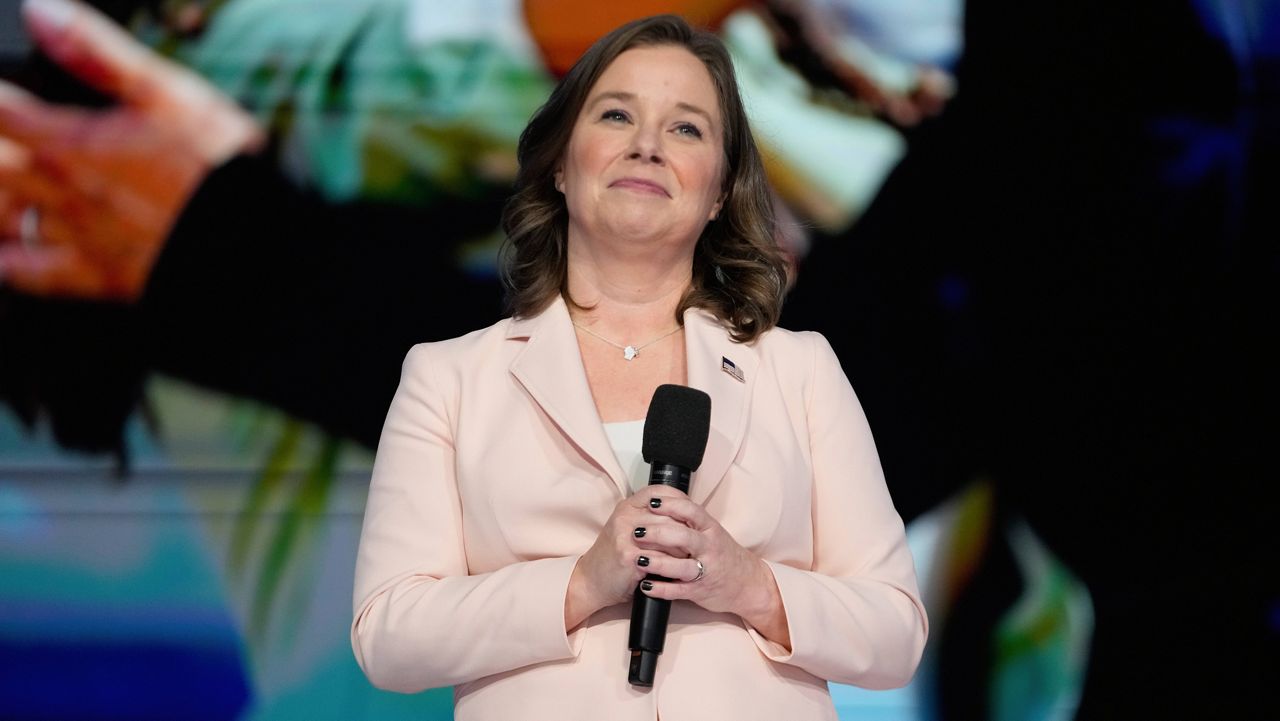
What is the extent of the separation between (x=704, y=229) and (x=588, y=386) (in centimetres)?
44

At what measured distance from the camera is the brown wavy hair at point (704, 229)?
1.94 m

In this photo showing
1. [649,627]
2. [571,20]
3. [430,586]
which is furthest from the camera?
[571,20]

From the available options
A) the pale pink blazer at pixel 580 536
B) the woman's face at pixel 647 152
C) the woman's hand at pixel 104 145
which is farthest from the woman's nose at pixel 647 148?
the woman's hand at pixel 104 145

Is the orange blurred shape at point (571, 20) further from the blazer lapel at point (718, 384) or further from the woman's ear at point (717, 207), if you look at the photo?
the blazer lapel at point (718, 384)

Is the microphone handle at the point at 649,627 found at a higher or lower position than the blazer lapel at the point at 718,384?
lower

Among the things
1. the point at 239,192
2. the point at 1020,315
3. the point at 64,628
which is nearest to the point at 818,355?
the point at 1020,315

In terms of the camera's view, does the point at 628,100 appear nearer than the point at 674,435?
No

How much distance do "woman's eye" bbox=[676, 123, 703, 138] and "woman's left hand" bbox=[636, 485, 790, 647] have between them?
2.20 ft

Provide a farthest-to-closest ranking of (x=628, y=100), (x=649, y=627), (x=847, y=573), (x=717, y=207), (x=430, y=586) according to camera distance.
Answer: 1. (x=717, y=207)
2. (x=628, y=100)
3. (x=847, y=573)
4. (x=430, y=586)
5. (x=649, y=627)

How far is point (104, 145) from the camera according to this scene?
3.45 meters

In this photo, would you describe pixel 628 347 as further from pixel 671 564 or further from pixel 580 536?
pixel 671 564

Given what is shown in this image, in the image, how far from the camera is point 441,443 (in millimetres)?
1771

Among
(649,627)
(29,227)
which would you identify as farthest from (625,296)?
(29,227)

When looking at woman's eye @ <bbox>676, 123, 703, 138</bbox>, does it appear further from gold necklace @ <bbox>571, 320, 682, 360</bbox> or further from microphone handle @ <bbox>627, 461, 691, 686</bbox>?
microphone handle @ <bbox>627, 461, 691, 686</bbox>
